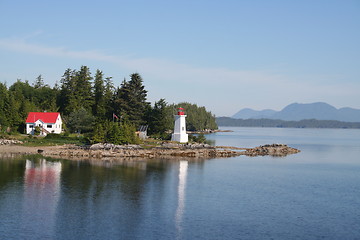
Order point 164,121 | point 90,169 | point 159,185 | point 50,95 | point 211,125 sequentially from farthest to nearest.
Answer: point 211,125, point 50,95, point 164,121, point 90,169, point 159,185

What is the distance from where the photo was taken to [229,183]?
3859 cm

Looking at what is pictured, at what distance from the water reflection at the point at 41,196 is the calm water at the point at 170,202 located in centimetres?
6

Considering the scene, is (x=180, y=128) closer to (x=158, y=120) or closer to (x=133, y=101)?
(x=158, y=120)

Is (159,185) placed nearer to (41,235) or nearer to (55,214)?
(55,214)

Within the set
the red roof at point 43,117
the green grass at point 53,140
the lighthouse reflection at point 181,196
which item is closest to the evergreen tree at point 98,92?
the red roof at point 43,117

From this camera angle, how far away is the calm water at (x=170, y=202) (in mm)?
23234

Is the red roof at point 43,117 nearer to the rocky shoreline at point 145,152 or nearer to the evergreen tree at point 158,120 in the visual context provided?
the rocky shoreline at point 145,152

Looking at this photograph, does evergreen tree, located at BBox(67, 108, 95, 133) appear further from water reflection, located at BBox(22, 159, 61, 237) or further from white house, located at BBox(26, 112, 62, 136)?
water reflection, located at BBox(22, 159, 61, 237)

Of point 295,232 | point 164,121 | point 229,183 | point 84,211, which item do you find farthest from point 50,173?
point 164,121

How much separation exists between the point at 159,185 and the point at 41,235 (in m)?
15.9

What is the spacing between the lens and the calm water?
915 inches

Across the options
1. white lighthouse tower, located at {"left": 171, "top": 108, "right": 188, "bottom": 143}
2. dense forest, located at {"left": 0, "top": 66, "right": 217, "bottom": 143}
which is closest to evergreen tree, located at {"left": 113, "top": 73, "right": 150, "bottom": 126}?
dense forest, located at {"left": 0, "top": 66, "right": 217, "bottom": 143}

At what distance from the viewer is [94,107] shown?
3538 inches

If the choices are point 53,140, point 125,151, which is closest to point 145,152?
point 125,151
